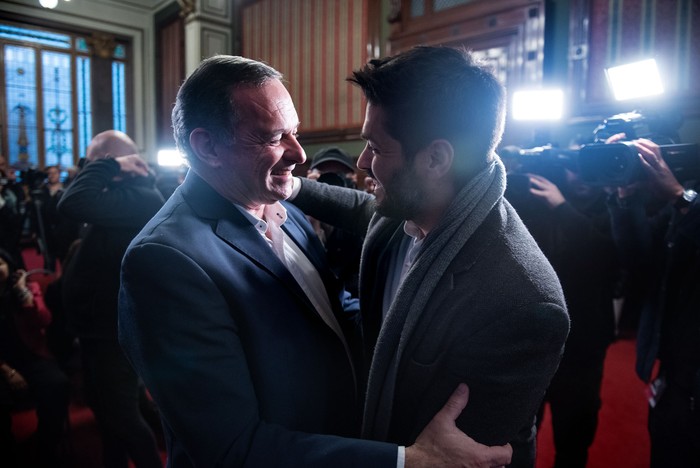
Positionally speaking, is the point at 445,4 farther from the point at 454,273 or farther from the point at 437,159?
the point at 454,273

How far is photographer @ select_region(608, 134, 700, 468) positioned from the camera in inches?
55.6

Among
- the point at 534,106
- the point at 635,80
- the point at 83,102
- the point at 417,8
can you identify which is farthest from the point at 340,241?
the point at 83,102

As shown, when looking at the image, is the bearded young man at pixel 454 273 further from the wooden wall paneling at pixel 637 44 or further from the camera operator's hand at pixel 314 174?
the wooden wall paneling at pixel 637 44

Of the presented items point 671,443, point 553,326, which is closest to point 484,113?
point 553,326

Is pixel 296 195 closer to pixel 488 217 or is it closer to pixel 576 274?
pixel 488 217

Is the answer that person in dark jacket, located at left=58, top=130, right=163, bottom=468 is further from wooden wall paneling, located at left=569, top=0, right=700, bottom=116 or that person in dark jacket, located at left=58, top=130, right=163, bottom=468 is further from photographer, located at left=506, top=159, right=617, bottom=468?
wooden wall paneling, located at left=569, top=0, right=700, bottom=116

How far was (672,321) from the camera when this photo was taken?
1550 millimetres

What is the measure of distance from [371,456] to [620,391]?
2.88 m

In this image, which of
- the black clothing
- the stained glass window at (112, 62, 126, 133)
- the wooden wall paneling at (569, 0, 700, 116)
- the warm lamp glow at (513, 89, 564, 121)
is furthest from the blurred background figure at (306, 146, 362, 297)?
the stained glass window at (112, 62, 126, 133)

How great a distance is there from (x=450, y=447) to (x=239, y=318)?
45cm

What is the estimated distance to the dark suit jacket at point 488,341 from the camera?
854 mm

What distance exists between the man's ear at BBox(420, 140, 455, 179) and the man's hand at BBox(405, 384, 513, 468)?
0.43 m


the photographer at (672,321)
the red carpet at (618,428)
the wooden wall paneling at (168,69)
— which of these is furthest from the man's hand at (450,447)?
the wooden wall paneling at (168,69)

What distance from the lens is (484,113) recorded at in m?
1.02
